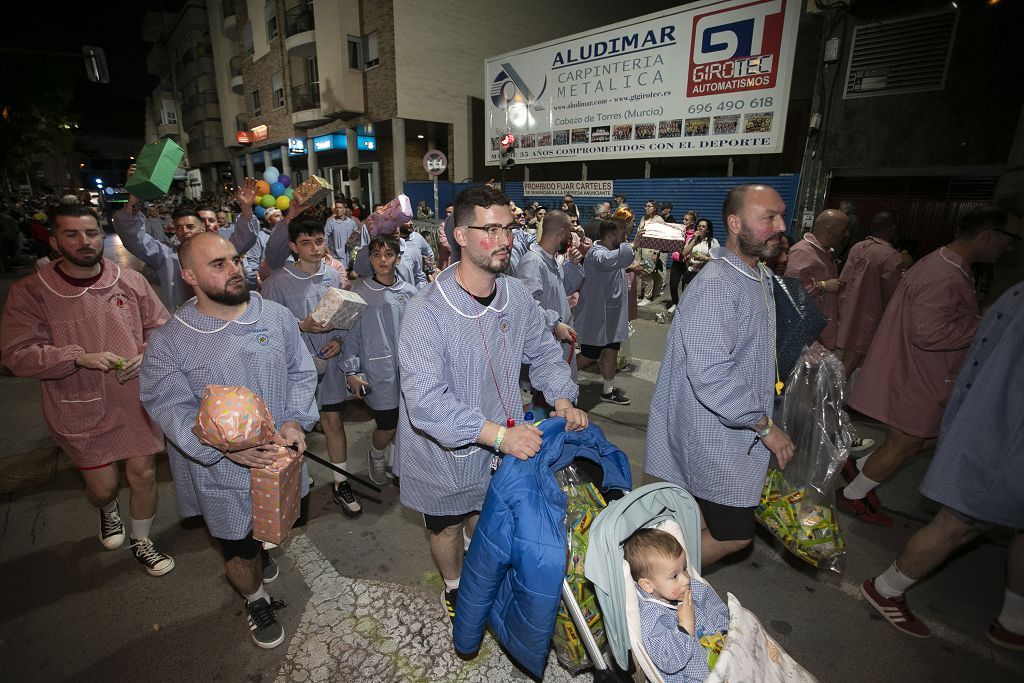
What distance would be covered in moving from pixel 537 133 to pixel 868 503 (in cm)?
1622

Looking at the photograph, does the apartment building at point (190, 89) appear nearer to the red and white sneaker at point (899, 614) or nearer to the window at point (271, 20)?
the window at point (271, 20)

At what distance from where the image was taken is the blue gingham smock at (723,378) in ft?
7.27

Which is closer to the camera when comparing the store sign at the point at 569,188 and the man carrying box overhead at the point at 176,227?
the man carrying box overhead at the point at 176,227

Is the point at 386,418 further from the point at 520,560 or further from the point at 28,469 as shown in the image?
the point at 28,469

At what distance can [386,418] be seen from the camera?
3.82 m

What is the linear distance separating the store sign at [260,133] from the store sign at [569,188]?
68.5ft

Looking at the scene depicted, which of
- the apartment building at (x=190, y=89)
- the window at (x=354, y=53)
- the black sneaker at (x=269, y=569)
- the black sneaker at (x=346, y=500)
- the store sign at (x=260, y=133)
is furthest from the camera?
the apartment building at (x=190, y=89)

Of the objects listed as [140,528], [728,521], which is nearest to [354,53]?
[140,528]

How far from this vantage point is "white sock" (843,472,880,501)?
11.6 ft

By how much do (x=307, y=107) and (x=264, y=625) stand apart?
2755 cm

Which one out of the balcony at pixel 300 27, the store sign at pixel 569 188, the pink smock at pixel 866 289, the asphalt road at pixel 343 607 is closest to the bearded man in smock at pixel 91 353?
the asphalt road at pixel 343 607

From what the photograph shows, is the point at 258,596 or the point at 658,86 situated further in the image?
the point at 658,86

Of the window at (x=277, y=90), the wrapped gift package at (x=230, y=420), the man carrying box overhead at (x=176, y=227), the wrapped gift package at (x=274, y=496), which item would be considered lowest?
the wrapped gift package at (x=274, y=496)

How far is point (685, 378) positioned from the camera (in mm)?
2410
